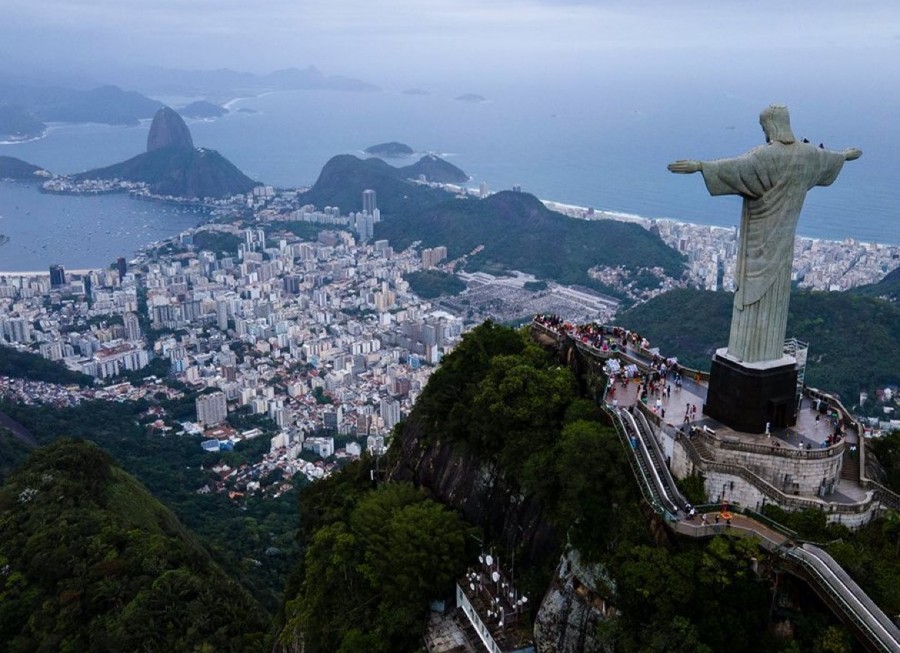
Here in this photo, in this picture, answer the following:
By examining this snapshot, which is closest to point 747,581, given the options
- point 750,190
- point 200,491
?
point 750,190

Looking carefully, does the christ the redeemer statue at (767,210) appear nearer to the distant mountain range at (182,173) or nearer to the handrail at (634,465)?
the handrail at (634,465)

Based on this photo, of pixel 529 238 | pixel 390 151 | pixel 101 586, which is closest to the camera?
pixel 101 586

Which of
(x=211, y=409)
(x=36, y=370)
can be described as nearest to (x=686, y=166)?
(x=211, y=409)

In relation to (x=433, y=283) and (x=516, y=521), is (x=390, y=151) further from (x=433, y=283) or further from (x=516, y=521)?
(x=516, y=521)

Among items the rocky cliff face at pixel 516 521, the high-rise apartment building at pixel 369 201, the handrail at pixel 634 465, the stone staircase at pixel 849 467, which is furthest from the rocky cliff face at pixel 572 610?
the high-rise apartment building at pixel 369 201

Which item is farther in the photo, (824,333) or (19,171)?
(19,171)
